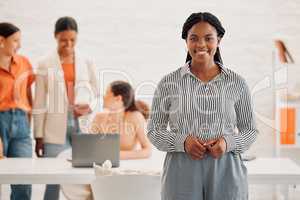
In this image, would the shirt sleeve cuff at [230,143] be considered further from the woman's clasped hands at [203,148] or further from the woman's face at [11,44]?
the woman's face at [11,44]

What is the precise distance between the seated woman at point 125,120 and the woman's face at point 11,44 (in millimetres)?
812

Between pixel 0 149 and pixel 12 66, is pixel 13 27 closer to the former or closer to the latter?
pixel 12 66

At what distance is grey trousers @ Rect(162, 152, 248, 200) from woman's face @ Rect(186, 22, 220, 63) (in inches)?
13.8

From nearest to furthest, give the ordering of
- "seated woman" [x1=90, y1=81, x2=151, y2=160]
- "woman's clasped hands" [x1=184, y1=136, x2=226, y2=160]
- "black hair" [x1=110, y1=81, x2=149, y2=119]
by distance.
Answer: "woman's clasped hands" [x1=184, y1=136, x2=226, y2=160], "seated woman" [x1=90, y1=81, x2=151, y2=160], "black hair" [x1=110, y1=81, x2=149, y2=119]

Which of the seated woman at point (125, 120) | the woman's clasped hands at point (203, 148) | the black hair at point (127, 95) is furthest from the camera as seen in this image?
the black hair at point (127, 95)

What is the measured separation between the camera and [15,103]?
4.22 meters

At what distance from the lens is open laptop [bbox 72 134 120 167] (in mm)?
3023

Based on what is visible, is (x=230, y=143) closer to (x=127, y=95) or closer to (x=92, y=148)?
(x=92, y=148)

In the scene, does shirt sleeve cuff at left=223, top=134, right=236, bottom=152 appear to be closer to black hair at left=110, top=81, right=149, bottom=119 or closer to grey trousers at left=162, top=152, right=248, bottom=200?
grey trousers at left=162, top=152, right=248, bottom=200

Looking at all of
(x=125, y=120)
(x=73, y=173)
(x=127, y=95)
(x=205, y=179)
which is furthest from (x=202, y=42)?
(x=127, y=95)

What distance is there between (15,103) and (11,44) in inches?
21.6

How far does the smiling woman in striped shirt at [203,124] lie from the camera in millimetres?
1931

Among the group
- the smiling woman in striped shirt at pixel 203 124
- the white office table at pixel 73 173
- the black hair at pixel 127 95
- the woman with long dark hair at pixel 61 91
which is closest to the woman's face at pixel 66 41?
the woman with long dark hair at pixel 61 91

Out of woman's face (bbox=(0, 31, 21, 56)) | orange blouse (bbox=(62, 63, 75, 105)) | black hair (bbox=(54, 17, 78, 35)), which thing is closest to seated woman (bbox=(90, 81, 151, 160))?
orange blouse (bbox=(62, 63, 75, 105))
